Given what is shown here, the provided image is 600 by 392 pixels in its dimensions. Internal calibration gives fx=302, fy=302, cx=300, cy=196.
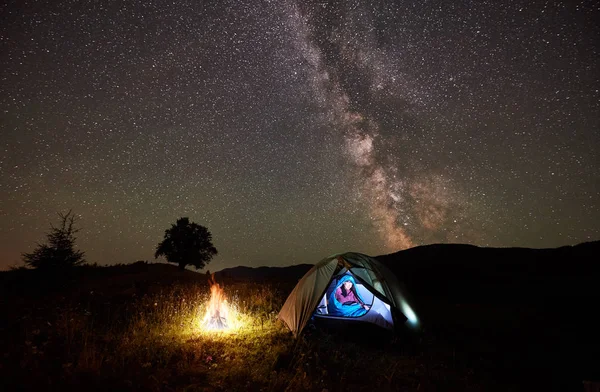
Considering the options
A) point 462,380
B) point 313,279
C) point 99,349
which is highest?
point 313,279

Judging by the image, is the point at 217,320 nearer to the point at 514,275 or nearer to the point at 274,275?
the point at 514,275

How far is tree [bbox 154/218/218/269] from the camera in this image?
34312 millimetres

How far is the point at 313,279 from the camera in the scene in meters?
9.09

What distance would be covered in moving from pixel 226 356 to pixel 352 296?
213 inches

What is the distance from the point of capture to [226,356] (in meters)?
6.09

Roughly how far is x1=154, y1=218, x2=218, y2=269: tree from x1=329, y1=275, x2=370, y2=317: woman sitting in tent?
2800 cm

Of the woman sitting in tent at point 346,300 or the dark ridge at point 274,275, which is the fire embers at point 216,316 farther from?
the dark ridge at point 274,275

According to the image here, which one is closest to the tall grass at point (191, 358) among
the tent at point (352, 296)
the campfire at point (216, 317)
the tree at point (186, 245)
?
the campfire at point (216, 317)

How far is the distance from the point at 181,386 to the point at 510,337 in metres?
11.3

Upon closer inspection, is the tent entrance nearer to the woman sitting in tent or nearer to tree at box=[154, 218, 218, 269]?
the woman sitting in tent

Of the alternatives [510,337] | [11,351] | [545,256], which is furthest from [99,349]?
[545,256]

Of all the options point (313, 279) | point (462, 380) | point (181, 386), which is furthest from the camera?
point (313, 279)

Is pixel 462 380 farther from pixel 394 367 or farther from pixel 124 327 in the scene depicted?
pixel 124 327

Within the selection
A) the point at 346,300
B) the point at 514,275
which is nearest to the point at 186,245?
the point at 346,300
